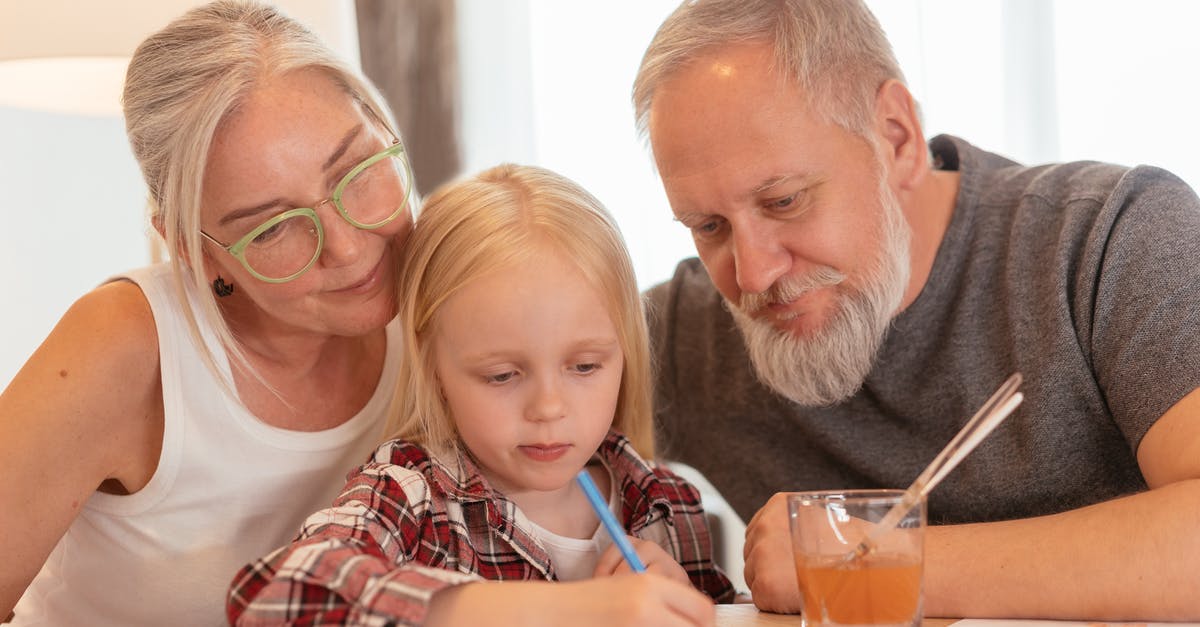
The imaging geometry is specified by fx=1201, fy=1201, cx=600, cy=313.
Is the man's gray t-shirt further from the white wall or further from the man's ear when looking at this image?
the white wall

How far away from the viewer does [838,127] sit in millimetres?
1772

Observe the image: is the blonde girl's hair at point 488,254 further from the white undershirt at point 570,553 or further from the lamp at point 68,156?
the lamp at point 68,156

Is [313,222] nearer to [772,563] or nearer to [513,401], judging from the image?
[513,401]

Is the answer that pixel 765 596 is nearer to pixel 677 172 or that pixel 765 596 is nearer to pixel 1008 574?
pixel 1008 574

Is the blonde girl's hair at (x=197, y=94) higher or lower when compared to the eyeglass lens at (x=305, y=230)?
higher

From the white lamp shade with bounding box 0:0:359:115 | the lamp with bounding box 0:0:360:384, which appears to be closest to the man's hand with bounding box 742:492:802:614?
the white lamp shade with bounding box 0:0:359:115

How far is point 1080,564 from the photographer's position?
4.48ft

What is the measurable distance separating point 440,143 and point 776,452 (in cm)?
191

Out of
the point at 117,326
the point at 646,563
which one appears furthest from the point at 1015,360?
the point at 117,326

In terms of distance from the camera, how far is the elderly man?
162 cm

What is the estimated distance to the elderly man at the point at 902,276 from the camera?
1.62m

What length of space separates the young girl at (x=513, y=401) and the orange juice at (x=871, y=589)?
0.33 metres

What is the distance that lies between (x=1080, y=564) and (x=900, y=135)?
773 mm

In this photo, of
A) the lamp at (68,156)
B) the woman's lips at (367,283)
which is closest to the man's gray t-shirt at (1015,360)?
the woman's lips at (367,283)
